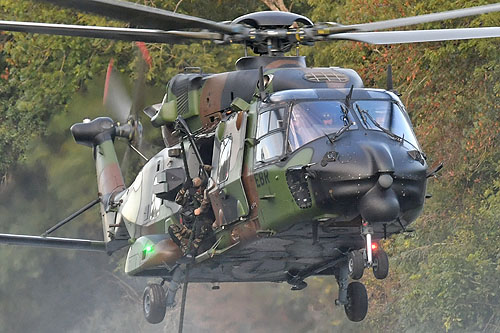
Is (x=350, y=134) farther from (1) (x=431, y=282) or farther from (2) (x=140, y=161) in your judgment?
(2) (x=140, y=161)

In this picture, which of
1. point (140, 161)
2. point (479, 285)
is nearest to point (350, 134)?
point (479, 285)

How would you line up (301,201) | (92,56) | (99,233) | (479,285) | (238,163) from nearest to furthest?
(301,201)
(238,163)
(479,285)
(92,56)
(99,233)

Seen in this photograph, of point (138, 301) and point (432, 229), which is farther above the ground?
point (432, 229)

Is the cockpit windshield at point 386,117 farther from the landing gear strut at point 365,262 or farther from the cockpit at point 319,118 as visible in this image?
the landing gear strut at point 365,262

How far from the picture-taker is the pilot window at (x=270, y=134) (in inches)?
504

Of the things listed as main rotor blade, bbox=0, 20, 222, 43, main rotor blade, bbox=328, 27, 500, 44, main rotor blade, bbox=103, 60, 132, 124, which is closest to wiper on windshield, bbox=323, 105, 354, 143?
main rotor blade, bbox=328, 27, 500, 44

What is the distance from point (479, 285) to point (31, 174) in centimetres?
1317

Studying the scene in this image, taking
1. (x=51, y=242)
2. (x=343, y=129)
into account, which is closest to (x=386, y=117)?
(x=343, y=129)

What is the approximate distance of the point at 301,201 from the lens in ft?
40.8

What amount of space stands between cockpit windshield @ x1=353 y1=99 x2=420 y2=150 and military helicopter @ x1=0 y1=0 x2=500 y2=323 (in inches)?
0.6

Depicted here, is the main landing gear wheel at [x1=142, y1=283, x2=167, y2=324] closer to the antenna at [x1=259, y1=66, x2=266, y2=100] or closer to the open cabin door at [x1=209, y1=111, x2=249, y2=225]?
the open cabin door at [x1=209, y1=111, x2=249, y2=225]

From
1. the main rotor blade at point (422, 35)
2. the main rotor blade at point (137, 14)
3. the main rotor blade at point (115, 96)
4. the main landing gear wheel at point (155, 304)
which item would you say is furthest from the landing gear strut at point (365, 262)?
the main rotor blade at point (115, 96)

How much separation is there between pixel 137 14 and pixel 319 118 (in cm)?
210

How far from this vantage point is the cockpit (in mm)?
12641
